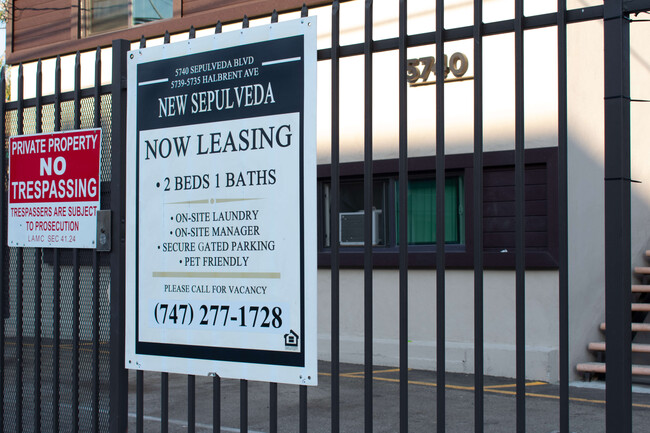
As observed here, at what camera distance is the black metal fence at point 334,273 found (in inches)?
127

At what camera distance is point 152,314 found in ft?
14.1

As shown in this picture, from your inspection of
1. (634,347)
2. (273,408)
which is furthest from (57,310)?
(634,347)

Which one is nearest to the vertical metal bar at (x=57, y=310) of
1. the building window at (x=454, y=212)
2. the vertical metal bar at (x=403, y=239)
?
the vertical metal bar at (x=403, y=239)

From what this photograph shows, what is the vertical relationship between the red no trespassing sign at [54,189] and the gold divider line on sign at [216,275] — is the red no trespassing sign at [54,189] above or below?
above

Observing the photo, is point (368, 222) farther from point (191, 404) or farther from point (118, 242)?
point (118, 242)

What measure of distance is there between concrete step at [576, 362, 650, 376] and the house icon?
6.05 metres

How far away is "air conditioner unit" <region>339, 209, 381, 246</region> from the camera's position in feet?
36.9

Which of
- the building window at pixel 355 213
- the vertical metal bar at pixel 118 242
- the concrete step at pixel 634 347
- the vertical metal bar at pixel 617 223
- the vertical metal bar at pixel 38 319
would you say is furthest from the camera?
the building window at pixel 355 213

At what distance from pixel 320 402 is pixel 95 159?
4527 millimetres

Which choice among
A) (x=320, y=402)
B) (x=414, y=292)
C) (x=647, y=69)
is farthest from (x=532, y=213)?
(x=320, y=402)

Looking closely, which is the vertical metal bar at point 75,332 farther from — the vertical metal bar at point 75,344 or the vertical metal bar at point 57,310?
the vertical metal bar at point 57,310

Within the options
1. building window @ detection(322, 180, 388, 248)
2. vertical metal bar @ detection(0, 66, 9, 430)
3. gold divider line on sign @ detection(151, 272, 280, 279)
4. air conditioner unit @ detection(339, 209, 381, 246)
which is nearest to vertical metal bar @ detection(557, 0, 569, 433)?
gold divider line on sign @ detection(151, 272, 280, 279)

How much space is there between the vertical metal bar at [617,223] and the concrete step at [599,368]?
19.7 feet

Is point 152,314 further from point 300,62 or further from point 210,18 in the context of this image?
point 210,18
